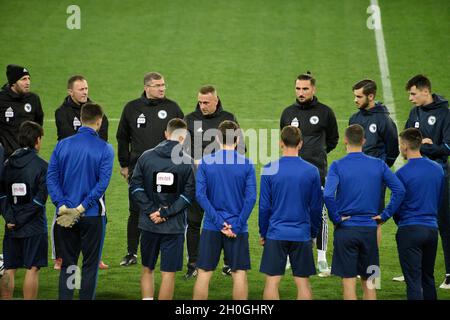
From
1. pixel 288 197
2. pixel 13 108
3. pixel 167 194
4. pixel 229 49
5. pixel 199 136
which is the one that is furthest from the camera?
pixel 229 49

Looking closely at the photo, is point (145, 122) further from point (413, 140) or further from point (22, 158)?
point (413, 140)

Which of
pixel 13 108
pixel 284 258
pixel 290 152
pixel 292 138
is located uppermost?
pixel 13 108

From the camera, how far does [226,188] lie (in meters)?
8.10

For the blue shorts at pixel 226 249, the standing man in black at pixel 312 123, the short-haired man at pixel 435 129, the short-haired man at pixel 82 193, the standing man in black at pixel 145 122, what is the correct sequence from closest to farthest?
1. the blue shorts at pixel 226 249
2. the short-haired man at pixel 82 193
3. the short-haired man at pixel 435 129
4. the standing man in black at pixel 312 123
5. the standing man in black at pixel 145 122

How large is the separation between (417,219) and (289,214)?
48.8 inches

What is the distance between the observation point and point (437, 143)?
953 centimetres

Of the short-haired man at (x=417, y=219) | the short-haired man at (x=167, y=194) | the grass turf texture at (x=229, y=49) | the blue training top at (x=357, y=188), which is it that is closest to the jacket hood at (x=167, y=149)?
the short-haired man at (x=167, y=194)

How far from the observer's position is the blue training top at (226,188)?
8.10m

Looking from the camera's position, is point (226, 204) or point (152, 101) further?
point (152, 101)

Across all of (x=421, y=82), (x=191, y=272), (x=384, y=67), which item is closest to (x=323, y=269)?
(x=191, y=272)

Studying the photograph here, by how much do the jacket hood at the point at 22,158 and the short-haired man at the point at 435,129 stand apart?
13.1 feet

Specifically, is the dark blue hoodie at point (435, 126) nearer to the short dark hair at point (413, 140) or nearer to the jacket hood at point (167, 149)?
the short dark hair at point (413, 140)
